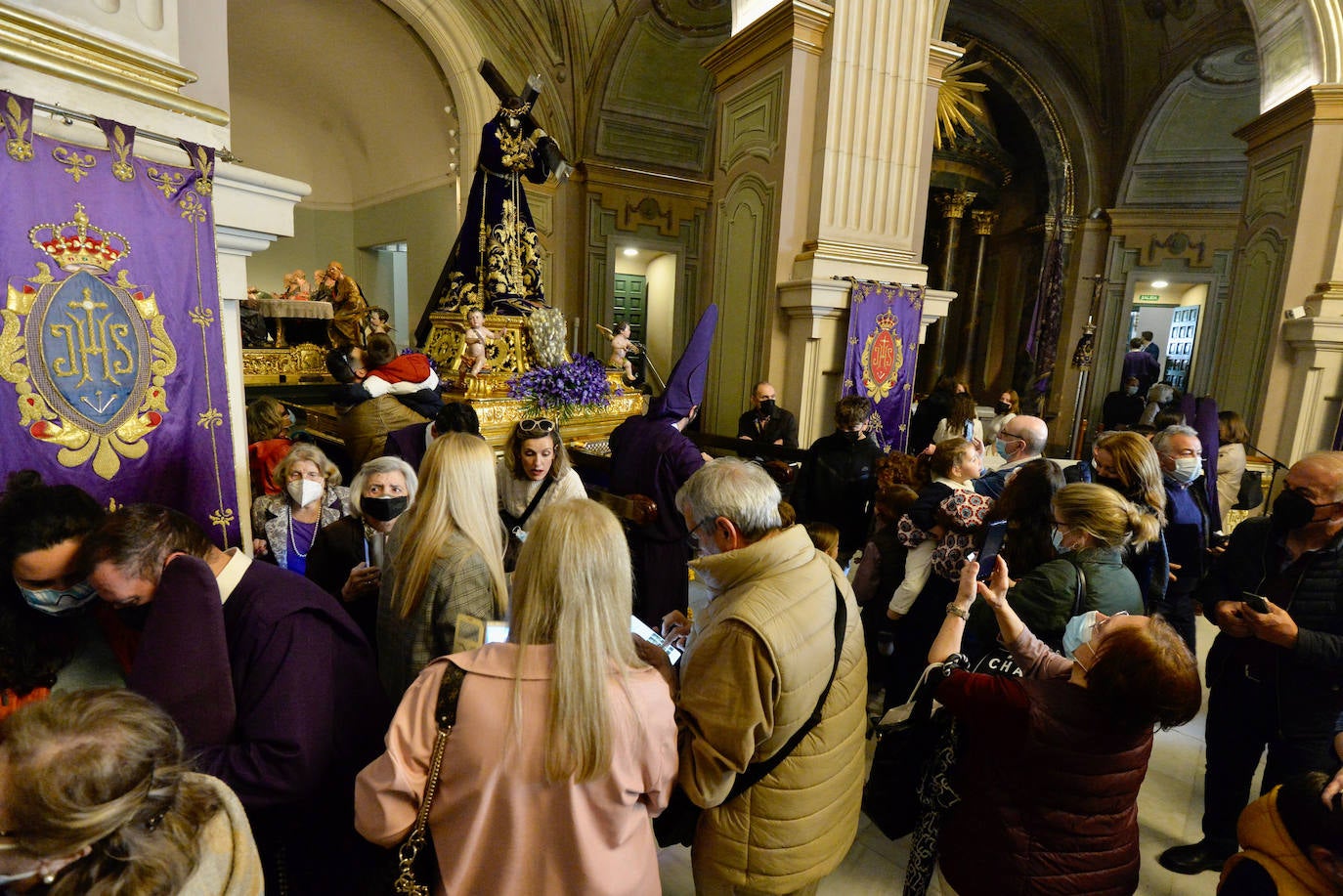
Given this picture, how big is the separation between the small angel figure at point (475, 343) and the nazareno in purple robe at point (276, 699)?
419cm

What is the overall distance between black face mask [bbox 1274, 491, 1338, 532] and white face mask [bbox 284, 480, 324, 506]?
352 centimetres

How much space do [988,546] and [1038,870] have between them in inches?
47.8

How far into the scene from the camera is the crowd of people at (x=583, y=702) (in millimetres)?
1113

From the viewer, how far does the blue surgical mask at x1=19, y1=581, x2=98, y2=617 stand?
1450mm

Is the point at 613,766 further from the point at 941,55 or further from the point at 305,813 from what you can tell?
the point at 941,55

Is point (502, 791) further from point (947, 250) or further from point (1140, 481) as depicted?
point (947, 250)

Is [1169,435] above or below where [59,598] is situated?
above

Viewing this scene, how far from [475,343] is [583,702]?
15.5 feet

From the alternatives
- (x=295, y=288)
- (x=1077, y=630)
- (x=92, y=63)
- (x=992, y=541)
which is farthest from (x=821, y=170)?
(x=295, y=288)

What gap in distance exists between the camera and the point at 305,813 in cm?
143

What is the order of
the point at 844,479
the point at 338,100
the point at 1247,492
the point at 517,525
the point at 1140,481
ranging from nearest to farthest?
the point at 1140,481
the point at 517,525
the point at 844,479
the point at 1247,492
the point at 338,100

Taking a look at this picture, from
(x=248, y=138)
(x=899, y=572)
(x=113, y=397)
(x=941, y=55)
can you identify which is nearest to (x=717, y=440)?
(x=899, y=572)

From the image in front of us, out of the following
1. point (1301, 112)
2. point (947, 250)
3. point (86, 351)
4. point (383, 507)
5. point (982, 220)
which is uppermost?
point (982, 220)

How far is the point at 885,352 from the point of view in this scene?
6.40 m
